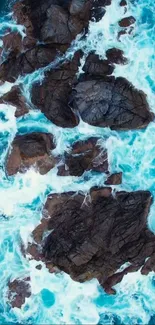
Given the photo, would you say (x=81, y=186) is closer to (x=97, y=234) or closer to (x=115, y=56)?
(x=97, y=234)

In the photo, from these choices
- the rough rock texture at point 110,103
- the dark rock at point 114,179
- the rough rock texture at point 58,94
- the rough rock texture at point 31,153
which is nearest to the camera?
the rough rock texture at point 110,103

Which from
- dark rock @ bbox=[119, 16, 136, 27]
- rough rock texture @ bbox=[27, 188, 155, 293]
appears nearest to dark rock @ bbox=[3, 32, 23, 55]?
dark rock @ bbox=[119, 16, 136, 27]

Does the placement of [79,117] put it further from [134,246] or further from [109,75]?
[134,246]

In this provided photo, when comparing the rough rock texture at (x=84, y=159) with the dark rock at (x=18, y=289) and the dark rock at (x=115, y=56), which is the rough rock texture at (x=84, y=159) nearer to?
the dark rock at (x=115, y=56)

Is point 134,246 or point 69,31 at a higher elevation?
point 69,31

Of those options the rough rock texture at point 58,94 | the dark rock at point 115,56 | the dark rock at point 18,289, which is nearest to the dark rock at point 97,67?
the dark rock at point 115,56

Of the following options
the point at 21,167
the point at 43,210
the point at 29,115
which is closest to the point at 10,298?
the point at 43,210
